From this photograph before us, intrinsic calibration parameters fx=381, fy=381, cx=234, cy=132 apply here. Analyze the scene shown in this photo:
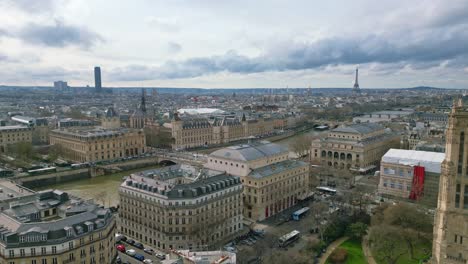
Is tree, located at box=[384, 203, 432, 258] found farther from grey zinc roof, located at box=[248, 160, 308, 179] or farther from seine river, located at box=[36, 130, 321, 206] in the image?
seine river, located at box=[36, 130, 321, 206]

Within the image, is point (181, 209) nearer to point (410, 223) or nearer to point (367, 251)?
point (367, 251)

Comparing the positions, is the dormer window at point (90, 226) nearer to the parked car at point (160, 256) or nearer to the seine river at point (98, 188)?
the parked car at point (160, 256)

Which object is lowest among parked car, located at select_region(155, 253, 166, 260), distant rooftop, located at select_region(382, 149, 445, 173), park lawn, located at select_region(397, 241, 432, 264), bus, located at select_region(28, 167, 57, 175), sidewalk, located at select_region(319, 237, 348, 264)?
parked car, located at select_region(155, 253, 166, 260)

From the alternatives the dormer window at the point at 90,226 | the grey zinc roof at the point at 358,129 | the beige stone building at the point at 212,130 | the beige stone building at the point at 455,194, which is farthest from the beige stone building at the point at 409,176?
the beige stone building at the point at 212,130

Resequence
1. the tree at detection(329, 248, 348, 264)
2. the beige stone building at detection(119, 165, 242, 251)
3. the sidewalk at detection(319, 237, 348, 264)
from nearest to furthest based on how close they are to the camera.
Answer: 1. the tree at detection(329, 248, 348, 264)
2. the sidewalk at detection(319, 237, 348, 264)
3. the beige stone building at detection(119, 165, 242, 251)

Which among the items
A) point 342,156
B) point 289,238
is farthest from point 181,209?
point 342,156

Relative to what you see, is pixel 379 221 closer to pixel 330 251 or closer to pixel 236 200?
pixel 330 251

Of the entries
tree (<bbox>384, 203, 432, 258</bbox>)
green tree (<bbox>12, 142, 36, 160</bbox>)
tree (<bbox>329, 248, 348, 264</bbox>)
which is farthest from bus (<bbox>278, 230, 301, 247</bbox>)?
green tree (<bbox>12, 142, 36, 160</bbox>)
